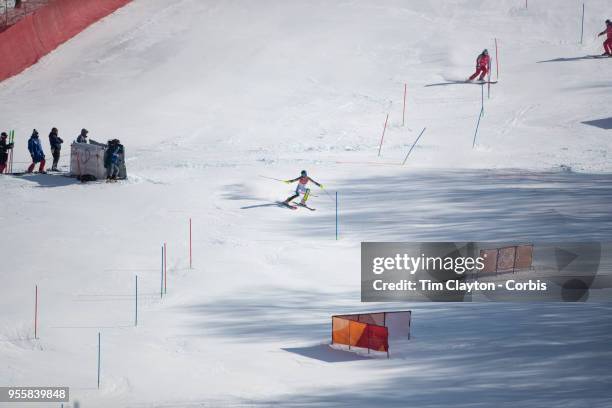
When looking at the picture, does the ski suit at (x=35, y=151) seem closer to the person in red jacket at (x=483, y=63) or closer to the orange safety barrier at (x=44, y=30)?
the orange safety barrier at (x=44, y=30)

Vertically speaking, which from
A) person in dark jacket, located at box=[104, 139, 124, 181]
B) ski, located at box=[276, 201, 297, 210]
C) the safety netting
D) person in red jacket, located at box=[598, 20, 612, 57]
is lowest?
the safety netting

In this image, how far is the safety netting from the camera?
16531 mm

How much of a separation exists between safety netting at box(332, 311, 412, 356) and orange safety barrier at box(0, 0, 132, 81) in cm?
2359

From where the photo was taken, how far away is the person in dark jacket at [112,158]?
1093 inches

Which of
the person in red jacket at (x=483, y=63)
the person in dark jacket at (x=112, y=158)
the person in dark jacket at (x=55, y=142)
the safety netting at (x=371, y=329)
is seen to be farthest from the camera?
the person in red jacket at (x=483, y=63)

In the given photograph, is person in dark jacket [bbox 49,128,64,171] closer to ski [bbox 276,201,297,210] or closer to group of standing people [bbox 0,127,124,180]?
group of standing people [bbox 0,127,124,180]

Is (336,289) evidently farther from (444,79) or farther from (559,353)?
(444,79)

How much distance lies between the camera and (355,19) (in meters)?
39.4

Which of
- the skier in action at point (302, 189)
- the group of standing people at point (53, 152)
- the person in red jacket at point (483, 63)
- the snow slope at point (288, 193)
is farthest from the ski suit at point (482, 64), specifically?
the group of standing people at point (53, 152)

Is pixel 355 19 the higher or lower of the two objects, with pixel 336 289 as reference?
higher

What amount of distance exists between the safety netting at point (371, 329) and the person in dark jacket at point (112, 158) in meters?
12.2

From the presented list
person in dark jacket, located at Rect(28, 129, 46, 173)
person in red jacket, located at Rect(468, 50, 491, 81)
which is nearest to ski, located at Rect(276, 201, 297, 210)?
person in dark jacket, located at Rect(28, 129, 46, 173)

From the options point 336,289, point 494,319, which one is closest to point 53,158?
point 336,289

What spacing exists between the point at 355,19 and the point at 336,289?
20725 mm
